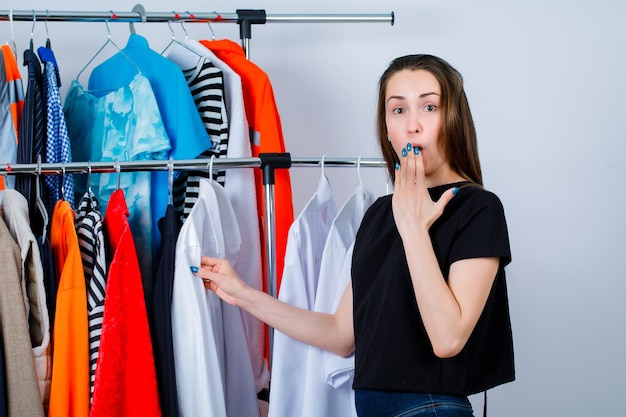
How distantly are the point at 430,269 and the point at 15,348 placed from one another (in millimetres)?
930

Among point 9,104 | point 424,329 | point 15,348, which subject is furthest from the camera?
point 9,104

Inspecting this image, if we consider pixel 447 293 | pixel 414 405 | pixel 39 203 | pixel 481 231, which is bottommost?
pixel 414 405

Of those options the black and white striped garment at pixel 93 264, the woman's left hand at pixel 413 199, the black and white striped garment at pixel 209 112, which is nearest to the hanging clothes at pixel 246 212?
the black and white striped garment at pixel 209 112

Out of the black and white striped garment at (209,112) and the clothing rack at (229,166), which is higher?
the black and white striped garment at (209,112)

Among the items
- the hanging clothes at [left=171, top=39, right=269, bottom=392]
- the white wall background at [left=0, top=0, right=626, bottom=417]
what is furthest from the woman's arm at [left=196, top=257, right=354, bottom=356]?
the white wall background at [left=0, top=0, right=626, bottom=417]

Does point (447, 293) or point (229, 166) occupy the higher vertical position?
point (229, 166)

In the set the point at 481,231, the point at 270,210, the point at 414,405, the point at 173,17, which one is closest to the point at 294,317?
the point at 270,210

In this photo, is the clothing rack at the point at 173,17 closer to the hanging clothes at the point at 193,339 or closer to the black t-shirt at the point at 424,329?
the hanging clothes at the point at 193,339

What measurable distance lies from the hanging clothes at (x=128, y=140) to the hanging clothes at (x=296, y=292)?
1.13 feet

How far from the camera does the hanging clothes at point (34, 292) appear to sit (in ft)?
6.26

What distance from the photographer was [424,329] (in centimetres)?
165

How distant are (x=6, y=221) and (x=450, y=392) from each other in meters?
1.07

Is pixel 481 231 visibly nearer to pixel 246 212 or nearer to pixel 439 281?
pixel 439 281

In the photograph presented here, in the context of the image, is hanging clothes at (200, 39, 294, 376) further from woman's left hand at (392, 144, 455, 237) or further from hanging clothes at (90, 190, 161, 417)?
woman's left hand at (392, 144, 455, 237)
